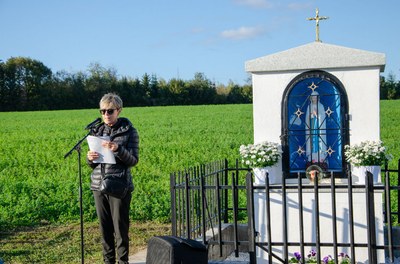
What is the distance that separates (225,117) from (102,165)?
1419 inches

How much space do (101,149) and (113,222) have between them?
2.72ft

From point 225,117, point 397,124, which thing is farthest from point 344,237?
point 225,117

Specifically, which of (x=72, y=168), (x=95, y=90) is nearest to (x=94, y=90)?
(x=95, y=90)

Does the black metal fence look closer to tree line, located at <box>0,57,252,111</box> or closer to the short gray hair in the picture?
the short gray hair

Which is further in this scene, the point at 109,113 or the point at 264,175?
the point at 264,175

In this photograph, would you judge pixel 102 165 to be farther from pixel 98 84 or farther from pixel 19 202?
pixel 98 84

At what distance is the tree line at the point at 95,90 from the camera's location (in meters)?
62.3

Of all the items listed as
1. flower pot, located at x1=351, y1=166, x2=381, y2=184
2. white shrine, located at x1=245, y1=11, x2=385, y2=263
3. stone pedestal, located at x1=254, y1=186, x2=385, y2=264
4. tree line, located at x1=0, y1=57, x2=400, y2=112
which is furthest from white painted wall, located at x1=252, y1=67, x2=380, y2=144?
tree line, located at x1=0, y1=57, x2=400, y2=112

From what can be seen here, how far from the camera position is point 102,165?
6.62 metres

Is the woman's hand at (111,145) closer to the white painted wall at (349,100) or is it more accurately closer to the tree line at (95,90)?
the white painted wall at (349,100)

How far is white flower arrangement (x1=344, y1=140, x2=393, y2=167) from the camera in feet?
25.5

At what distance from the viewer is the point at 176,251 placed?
552 cm

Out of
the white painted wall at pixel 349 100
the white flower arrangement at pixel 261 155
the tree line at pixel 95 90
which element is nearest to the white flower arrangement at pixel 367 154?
the white painted wall at pixel 349 100

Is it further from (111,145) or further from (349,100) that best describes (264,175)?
(111,145)
